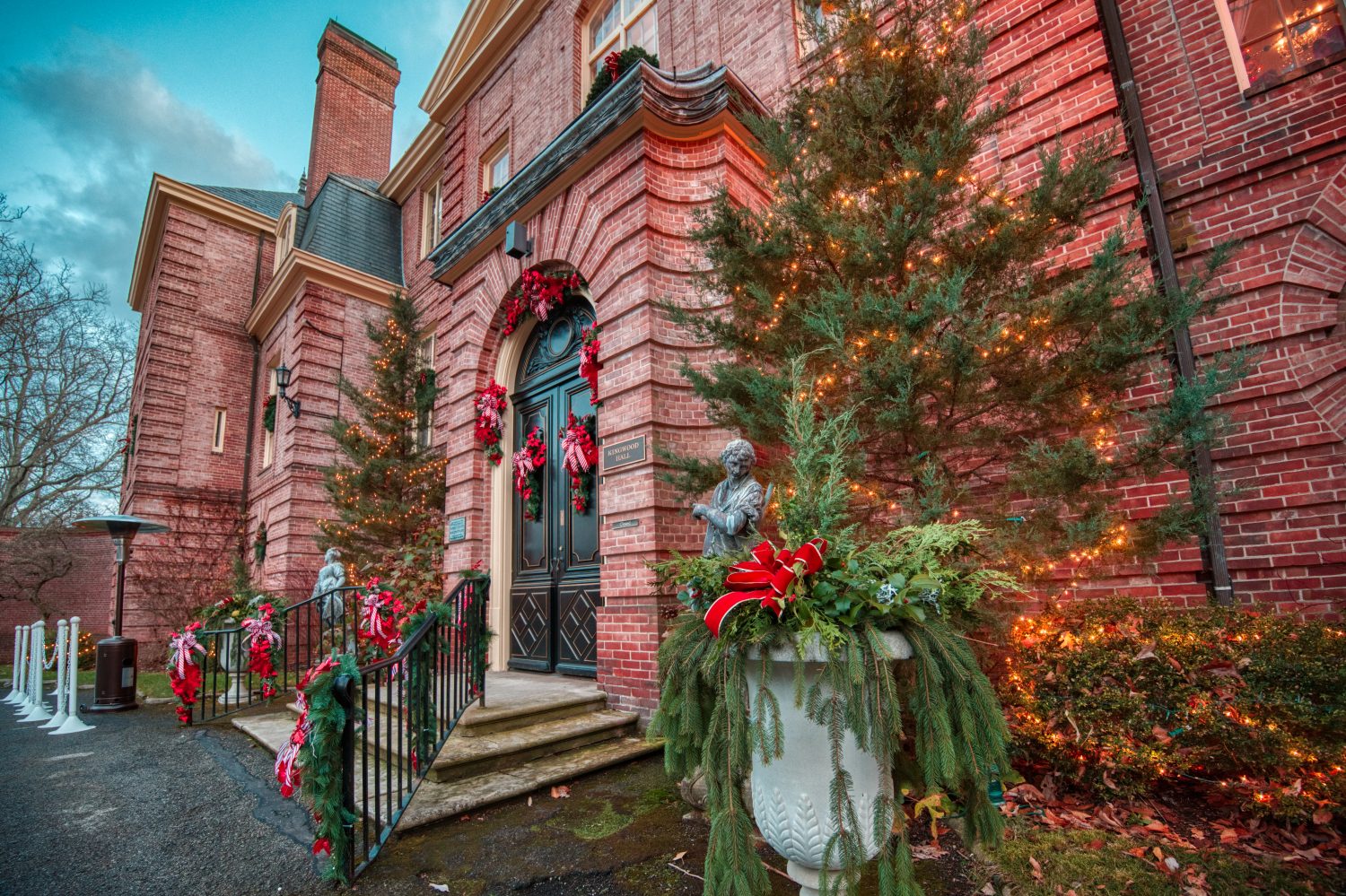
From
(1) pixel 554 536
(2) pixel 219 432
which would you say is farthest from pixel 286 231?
(1) pixel 554 536

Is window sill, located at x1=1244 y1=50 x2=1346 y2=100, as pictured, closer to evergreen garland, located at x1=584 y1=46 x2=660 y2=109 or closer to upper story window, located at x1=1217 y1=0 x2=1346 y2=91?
upper story window, located at x1=1217 y1=0 x2=1346 y2=91

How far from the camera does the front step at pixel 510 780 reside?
353 cm

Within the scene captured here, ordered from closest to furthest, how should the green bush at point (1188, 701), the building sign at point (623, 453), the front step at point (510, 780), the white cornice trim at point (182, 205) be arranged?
the green bush at point (1188, 701) → the front step at point (510, 780) → the building sign at point (623, 453) → the white cornice trim at point (182, 205)

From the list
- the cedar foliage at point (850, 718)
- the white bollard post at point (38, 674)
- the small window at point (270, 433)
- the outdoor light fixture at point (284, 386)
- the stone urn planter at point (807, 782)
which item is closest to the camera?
the cedar foliage at point (850, 718)

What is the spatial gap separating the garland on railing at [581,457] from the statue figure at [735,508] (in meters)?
2.66

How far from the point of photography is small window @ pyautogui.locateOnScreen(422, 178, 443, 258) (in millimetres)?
14094

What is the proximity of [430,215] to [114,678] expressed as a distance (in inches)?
425

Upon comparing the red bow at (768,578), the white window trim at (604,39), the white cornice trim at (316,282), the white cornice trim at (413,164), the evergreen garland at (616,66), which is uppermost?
the white cornice trim at (413,164)

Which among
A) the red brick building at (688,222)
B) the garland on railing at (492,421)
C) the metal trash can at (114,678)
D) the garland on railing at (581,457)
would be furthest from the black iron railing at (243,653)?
the garland on railing at (581,457)

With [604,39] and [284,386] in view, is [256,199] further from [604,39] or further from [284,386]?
[604,39]

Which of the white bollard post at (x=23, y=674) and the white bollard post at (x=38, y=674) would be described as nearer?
the white bollard post at (x=38, y=674)

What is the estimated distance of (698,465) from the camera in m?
4.93

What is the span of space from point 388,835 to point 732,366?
3580mm

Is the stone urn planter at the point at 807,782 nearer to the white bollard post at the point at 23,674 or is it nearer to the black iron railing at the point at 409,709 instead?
the black iron railing at the point at 409,709
